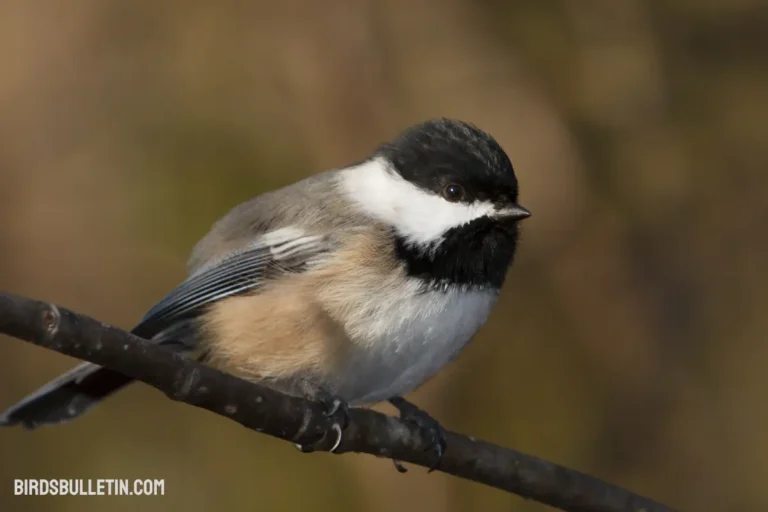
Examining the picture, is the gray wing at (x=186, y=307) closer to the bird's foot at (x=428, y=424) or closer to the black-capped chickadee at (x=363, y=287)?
the black-capped chickadee at (x=363, y=287)

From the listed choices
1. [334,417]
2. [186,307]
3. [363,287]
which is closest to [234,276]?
[186,307]

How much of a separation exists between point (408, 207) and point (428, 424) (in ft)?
1.53

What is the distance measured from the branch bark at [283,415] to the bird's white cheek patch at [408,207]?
1.30 ft

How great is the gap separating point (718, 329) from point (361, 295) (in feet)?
5.22

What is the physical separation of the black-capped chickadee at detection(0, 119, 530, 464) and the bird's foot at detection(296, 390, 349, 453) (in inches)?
1.4

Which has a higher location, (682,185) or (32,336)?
(682,185)

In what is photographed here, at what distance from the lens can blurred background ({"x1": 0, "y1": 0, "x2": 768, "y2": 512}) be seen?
2998 millimetres

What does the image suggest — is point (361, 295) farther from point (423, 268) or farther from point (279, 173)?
point (279, 173)

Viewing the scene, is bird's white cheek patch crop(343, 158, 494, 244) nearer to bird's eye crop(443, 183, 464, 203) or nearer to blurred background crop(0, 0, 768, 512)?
bird's eye crop(443, 183, 464, 203)

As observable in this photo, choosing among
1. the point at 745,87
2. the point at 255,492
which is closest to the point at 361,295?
the point at 255,492

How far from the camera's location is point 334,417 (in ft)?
6.24

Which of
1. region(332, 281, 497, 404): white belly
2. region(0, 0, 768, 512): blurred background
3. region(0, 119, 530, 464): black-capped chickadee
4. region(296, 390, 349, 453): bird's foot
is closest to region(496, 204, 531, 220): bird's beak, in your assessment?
region(0, 119, 530, 464): black-capped chickadee

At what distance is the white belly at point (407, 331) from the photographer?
205cm

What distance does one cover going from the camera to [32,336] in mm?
1271
